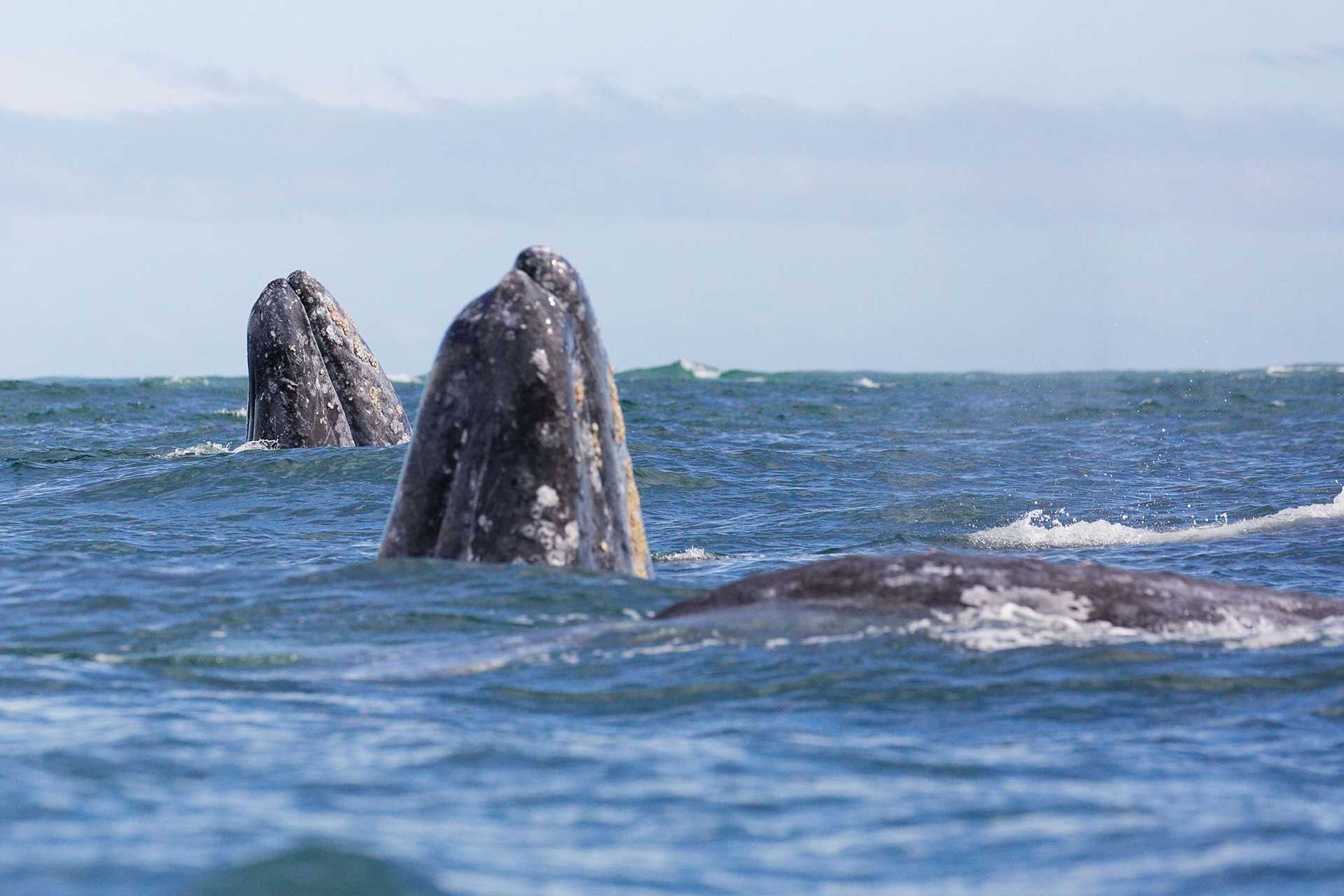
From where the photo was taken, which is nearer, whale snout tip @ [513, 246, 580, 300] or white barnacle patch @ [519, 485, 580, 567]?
white barnacle patch @ [519, 485, 580, 567]

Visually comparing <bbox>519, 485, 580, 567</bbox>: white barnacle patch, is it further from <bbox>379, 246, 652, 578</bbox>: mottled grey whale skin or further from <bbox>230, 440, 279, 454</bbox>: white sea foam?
<bbox>230, 440, 279, 454</bbox>: white sea foam

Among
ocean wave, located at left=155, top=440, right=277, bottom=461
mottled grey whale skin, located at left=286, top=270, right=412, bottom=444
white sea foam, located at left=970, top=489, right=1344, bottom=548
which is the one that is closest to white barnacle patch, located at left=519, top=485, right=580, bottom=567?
white sea foam, located at left=970, top=489, right=1344, bottom=548

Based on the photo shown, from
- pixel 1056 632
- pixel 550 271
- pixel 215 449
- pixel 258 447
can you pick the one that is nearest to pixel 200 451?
pixel 215 449

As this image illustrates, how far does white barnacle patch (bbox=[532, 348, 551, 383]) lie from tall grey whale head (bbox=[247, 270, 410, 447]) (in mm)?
9053

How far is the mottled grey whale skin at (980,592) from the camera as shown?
6.91 meters

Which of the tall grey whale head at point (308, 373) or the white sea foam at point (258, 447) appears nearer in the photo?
the tall grey whale head at point (308, 373)

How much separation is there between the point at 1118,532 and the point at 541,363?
24.8ft

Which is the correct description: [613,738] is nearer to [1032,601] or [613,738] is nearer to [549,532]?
[1032,601]

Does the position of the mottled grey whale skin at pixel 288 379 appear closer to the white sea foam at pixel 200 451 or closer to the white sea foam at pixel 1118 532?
the white sea foam at pixel 200 451

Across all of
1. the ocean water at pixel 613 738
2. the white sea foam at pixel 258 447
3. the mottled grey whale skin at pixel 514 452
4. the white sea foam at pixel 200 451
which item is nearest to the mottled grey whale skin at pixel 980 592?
the ocean water at pixel 613 738

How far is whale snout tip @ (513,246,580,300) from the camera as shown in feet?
27.7

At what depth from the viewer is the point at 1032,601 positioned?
690 cm

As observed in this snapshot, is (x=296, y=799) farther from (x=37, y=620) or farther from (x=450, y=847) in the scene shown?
(x=37, y=620)

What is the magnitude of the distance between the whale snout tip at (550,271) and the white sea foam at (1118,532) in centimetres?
578
